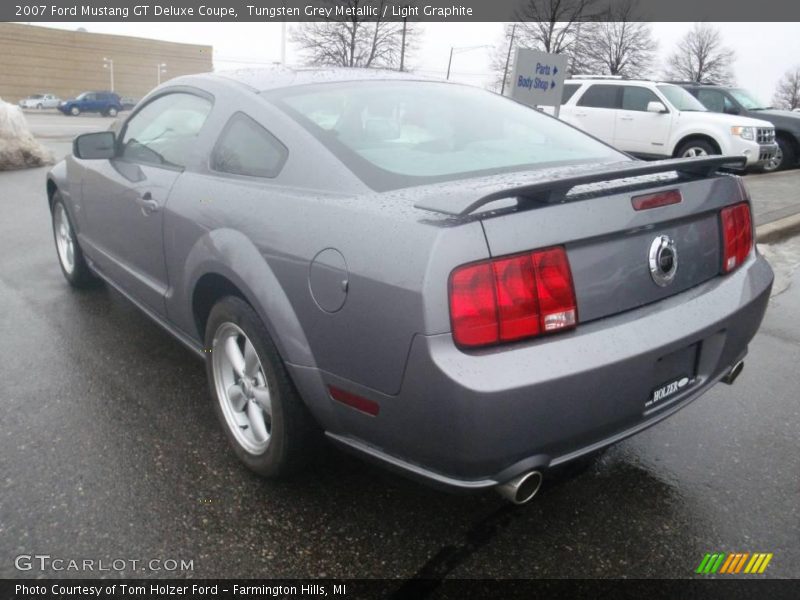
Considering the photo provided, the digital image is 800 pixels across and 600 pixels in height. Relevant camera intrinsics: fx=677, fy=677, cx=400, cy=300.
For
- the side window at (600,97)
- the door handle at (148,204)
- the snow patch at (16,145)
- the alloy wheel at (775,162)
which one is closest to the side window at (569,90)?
the side window at (600,97)

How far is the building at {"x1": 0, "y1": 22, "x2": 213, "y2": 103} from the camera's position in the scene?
70938 millimetres

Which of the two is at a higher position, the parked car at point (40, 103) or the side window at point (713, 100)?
the side window at point (713, 100)

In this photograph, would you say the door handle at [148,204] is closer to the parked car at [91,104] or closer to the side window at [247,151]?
the side window at [247,151]

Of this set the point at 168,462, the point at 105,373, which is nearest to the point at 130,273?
the point at 105,373

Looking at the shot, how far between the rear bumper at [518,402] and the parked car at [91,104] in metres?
53.5

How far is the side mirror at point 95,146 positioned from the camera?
364 centimetres

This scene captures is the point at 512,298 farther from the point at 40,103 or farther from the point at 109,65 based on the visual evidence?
the point at 109,65

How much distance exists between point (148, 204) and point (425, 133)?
1.34 metres

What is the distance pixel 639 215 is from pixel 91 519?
207cm

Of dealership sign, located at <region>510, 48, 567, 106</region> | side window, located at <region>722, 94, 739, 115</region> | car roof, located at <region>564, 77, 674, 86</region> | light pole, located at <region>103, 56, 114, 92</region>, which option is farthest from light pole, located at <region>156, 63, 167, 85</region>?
dealership sign, located at <region>510, 48, 567, 106</region>

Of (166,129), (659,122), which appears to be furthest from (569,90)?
(166,129)

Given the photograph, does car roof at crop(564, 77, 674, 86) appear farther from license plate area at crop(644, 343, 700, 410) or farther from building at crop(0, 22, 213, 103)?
building at crop(0, 22, 213, 103)

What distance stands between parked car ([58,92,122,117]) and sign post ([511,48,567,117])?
157 feet

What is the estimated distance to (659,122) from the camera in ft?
39.9
